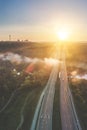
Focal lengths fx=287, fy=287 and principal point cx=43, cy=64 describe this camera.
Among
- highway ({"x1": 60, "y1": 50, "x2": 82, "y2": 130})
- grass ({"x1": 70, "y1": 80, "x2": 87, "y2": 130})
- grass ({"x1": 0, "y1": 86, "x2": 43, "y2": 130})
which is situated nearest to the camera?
highway ({"x1": 60, "y1": 50, "x2": 82, "y2": 130})

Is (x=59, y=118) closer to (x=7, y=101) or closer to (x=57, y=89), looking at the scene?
(x=7, y=101)

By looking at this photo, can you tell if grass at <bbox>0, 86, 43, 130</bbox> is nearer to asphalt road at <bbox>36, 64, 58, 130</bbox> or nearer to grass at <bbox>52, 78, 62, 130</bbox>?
asphalt road at <bbox>36, 64, 58, 130</bbox>

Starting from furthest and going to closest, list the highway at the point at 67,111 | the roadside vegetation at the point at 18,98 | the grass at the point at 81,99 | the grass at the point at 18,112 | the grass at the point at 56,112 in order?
1. the grass at the point at 81,99
2. the roadside vegetation at the point at 18,98
3. the grass at the point at 18,112
4. the grass at the point at 56,112
5. the highway at the point at 67,111

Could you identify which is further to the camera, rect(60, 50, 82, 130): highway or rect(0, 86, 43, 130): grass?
rect(0, 86, 43, 130): grass

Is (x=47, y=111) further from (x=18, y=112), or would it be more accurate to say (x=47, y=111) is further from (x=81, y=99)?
(x=81, y=99)

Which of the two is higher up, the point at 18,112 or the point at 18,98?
the point at 18,98

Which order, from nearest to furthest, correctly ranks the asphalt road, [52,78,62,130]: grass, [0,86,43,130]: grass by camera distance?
the asphalt road < [52,78,62,130]: grass < [0,86,43,130]: grass

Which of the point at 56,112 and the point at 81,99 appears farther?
the point at 81,99

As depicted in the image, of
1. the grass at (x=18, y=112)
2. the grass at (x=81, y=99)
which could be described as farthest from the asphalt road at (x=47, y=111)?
the grass at (x=81, y=99)

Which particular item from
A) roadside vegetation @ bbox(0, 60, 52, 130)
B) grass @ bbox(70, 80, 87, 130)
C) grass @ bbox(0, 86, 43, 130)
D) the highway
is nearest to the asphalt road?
roadside vegetation @ bbox(0, 60, 52, 130)

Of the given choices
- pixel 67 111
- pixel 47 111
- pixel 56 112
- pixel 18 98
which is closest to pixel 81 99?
pixel 67 111

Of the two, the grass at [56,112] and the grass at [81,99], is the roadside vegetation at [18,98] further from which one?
the grass at [81,99]

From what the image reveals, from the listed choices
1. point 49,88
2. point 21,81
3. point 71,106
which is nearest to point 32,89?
point 49,88
